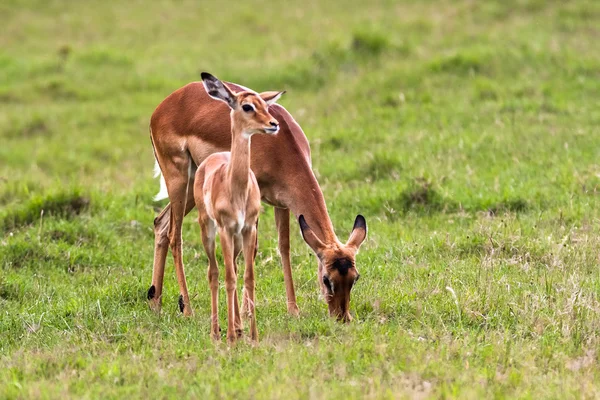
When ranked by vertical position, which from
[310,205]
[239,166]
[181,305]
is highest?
[239,166]

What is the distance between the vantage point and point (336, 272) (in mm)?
6055

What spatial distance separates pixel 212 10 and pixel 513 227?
14.8 meters

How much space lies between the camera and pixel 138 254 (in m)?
8.50

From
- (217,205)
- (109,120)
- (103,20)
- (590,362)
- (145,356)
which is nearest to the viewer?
(590,362)

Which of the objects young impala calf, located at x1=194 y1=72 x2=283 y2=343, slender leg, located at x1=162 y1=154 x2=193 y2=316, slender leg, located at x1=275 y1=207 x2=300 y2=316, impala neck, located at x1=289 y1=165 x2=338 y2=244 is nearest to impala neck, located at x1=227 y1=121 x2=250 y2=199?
young impala calf, located at x1=194 y1=72 x2=283 y2=343

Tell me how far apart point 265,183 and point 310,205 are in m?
0.50

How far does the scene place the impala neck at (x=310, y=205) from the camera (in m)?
6.64

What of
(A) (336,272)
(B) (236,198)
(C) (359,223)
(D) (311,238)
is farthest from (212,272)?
(C) (359,223)

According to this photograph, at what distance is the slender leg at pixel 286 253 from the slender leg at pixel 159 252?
878mm

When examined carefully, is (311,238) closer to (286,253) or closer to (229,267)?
(229,267)

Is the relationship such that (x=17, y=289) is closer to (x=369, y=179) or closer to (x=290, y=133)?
(x=290, y=133)

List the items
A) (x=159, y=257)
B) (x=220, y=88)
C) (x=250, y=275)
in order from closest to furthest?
(x=220, y=88) → (x=250, y=275) → (x=159, y=257)

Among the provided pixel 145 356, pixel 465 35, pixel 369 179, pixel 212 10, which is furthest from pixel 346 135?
pixel 212 10

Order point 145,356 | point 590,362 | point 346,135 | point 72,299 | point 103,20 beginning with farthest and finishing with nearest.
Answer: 1. point 103,20
2. point 346,135
3. point 72,299
4. point 145,356
5. point 590,362
